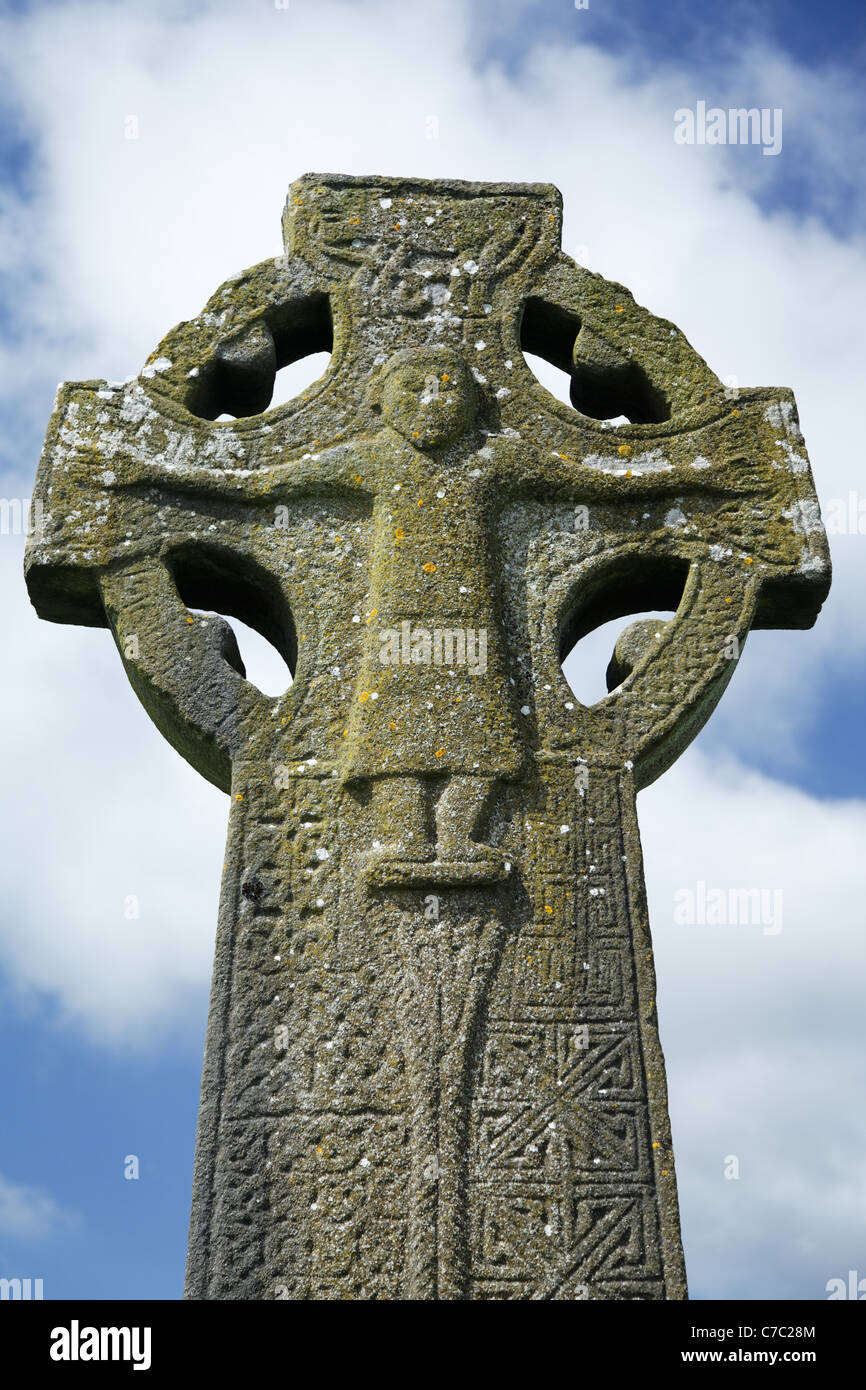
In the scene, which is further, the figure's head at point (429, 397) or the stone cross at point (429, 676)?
the figure's head at point (429, 397)

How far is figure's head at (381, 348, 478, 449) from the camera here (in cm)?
567

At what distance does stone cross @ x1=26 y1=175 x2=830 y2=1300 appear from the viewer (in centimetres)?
455

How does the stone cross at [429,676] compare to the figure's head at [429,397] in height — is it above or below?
below

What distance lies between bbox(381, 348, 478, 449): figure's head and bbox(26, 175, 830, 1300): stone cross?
0.01 metres

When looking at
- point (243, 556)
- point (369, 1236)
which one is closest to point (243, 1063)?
A: point (369, 1236)

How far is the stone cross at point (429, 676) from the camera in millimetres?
4555

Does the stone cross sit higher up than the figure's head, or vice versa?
the figure's head

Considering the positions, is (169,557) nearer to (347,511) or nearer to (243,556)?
(243,556)

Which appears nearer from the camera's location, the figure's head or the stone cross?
the stone cross

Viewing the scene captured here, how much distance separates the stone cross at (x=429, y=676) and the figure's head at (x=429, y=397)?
0.04ft

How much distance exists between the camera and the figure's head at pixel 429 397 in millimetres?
5672

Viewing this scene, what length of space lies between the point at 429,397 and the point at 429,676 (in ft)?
3.89

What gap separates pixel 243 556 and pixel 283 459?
0.45 m

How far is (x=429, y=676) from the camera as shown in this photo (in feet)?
17.1
